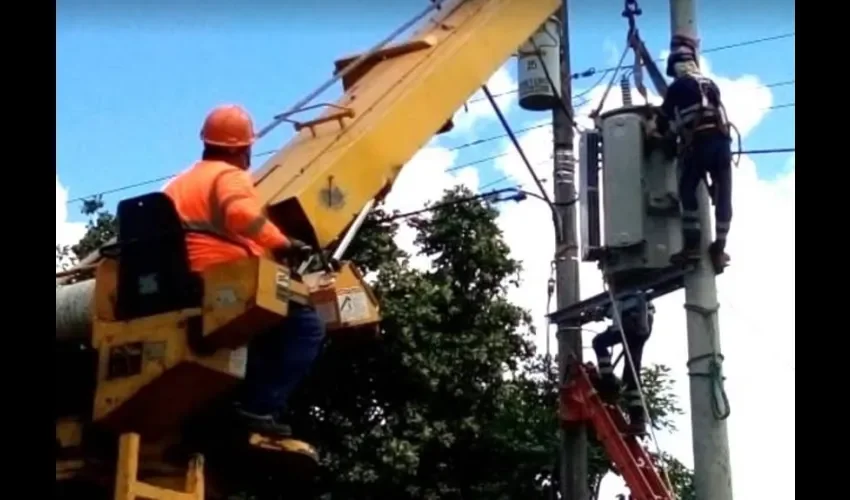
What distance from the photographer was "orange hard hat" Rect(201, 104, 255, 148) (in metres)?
5.31

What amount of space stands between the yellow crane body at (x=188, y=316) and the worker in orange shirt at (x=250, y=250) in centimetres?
9

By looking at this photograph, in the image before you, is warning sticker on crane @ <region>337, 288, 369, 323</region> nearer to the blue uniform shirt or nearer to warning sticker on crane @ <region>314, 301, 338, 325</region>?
warning sticker on crane @ <region>314, 301, 338, 325</region>

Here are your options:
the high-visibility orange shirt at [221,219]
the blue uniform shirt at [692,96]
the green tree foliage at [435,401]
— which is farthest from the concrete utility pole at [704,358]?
the green tree foliage at [435,401]

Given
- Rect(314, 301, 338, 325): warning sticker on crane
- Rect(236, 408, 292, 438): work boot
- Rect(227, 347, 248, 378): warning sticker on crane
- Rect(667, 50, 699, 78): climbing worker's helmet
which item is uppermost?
Rect(667, 50, 699, 78): climbing worker's helmet

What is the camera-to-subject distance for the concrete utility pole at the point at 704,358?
21.4 feet

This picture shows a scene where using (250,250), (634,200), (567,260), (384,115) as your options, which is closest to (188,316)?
(250,250)

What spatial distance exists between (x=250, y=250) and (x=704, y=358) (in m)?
2.84

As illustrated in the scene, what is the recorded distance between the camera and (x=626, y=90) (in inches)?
334

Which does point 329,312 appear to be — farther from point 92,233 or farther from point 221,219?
point 92,233

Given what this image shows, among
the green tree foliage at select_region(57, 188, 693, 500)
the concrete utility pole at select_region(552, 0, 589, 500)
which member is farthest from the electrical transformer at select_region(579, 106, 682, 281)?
the green tree foliage at select_region(57, 188, 693, 500)

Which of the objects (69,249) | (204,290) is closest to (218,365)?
(204,290)

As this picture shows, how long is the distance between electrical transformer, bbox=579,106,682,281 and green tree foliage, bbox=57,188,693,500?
5140mm
